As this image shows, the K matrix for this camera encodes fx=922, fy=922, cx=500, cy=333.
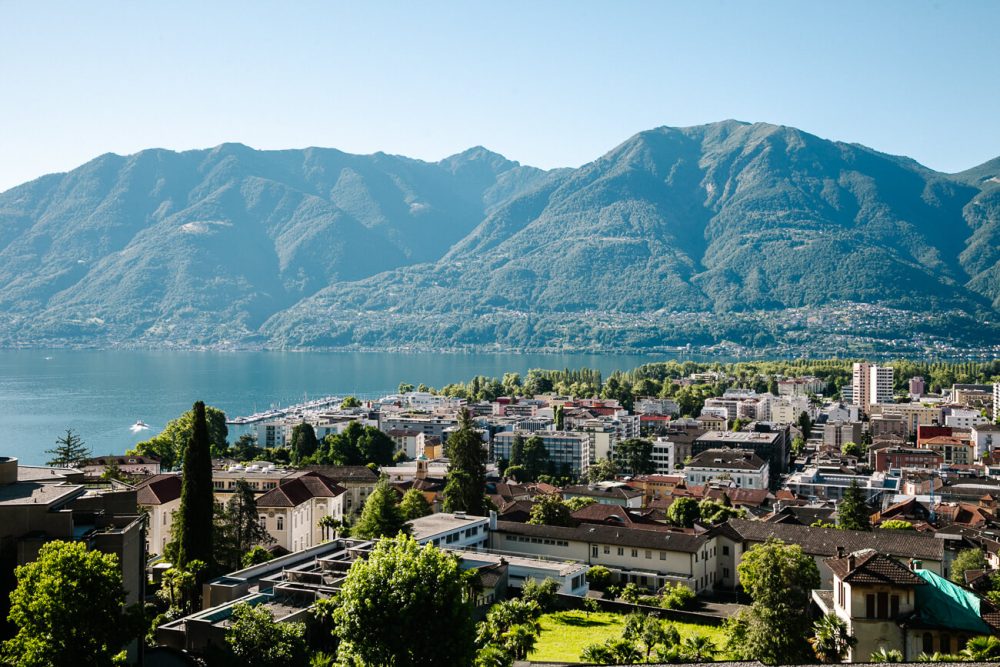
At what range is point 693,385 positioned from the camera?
4596 inches

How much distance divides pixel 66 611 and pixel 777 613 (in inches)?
543

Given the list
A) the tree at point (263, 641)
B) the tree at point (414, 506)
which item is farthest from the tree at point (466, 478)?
the tree at point (263, 641)

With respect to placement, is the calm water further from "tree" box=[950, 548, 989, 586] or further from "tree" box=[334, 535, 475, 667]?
"tree" box=[950, 548, 989, 586]

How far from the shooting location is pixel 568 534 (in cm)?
3250

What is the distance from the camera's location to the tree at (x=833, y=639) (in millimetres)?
17984

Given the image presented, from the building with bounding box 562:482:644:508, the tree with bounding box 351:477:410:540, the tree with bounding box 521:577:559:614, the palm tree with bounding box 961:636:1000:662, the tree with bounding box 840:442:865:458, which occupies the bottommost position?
the tree with bounding box 840:442:865:458

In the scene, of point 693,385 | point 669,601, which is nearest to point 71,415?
point 693,385

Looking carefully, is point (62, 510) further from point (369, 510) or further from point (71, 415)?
point (71, 415)

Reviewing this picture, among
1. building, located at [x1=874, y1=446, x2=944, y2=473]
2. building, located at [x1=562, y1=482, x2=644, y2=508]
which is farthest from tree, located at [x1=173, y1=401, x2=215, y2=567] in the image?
building, located at [x1=874, y1=446, x2=944, y2=473]

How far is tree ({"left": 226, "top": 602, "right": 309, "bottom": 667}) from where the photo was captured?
17.1m

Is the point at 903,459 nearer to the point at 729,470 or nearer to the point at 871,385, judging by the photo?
the point at 729,470

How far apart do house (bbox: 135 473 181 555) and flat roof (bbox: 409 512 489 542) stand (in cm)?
848

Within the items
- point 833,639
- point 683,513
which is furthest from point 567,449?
point 833,639

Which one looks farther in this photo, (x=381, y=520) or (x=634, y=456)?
(x=634, y=456)
